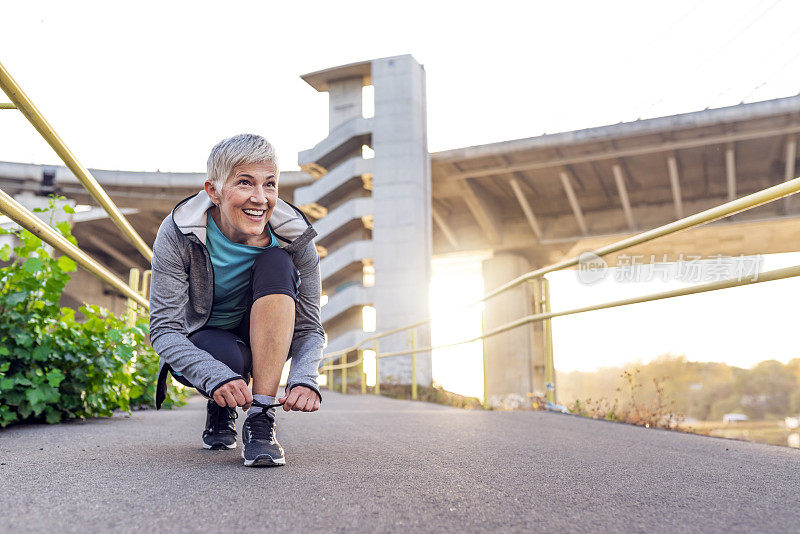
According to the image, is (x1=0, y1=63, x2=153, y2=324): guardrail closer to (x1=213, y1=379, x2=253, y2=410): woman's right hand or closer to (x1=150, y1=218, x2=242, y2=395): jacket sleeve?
(x1=150, y1=218, x2=242, y2=395): jacket sleeve

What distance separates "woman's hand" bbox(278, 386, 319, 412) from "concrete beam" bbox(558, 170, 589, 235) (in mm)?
18677

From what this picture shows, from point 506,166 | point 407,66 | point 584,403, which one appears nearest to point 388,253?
point 506,166

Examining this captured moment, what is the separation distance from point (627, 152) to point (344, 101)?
898 cm

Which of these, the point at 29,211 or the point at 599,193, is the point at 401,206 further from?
the point at 29,211

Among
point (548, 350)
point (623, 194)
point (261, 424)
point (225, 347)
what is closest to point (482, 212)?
point (623, 194)

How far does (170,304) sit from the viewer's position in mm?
2111

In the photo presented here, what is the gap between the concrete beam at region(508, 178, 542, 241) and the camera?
20.7 m

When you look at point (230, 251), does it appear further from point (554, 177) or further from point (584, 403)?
point (554, 177)

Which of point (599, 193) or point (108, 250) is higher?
point (599, 193)

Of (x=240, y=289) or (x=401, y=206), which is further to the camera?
(x=401, y=206)

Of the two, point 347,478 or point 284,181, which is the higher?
point 284,181

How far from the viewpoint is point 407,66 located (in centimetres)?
2044

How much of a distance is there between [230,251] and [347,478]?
85cm

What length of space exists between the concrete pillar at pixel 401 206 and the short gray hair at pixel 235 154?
16.8 metres
